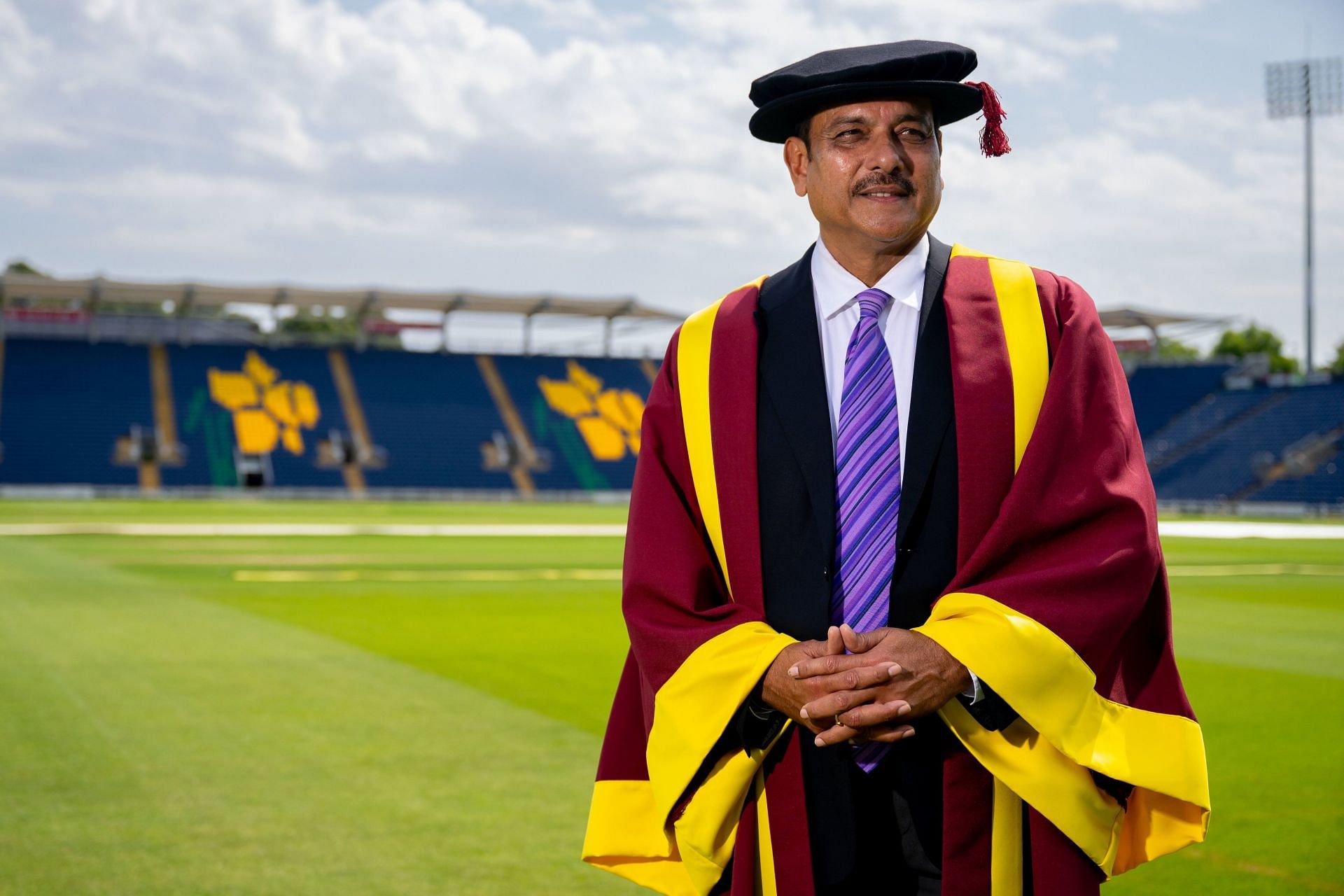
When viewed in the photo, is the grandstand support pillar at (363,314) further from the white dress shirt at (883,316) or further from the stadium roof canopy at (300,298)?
the white dress shirt at (883,316)

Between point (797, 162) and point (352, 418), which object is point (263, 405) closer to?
point (352, 418)

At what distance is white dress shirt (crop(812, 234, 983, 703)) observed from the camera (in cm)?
251

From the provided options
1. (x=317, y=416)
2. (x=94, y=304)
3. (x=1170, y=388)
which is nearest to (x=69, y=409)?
(x=94, y=304)

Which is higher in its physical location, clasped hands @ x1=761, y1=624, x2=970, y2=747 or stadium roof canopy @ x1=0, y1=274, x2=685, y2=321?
stadium roof canopy @ x1=0, y1=274, x2=685, y2=321

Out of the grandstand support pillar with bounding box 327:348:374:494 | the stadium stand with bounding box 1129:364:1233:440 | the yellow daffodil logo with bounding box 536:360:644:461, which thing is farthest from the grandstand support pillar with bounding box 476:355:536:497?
the stadium stand with bounding box 1129:364:1233:440

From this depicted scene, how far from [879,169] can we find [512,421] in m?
48.7

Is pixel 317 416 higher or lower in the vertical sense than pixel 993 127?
lower

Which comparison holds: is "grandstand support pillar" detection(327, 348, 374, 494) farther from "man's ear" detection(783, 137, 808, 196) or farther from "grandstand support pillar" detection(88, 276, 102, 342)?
"man's ear" detection(783, 137, 808, 196)

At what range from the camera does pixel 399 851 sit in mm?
5160

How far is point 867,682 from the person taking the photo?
2.16 m

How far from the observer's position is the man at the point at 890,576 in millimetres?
2227

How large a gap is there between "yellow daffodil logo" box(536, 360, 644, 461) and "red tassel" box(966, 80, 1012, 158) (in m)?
48.2

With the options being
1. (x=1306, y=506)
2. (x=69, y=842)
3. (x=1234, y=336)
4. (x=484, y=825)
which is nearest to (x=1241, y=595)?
(x=484, y=825)

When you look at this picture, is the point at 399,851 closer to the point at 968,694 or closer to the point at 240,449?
the point at 968,694
